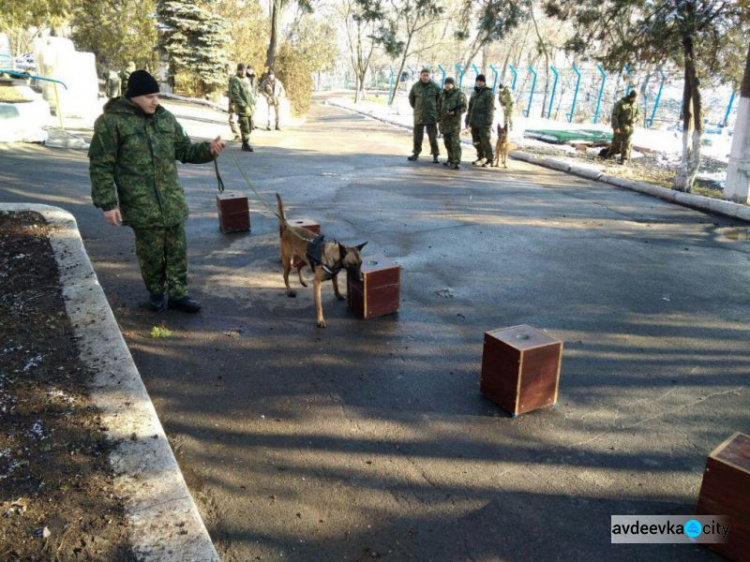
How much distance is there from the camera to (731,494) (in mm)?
2557

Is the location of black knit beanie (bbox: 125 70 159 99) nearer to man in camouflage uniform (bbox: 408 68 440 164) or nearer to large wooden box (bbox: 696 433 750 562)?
large wooden box (bbox: 696 433 750 562)

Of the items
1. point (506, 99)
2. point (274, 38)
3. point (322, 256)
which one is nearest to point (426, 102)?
point (506, 99)

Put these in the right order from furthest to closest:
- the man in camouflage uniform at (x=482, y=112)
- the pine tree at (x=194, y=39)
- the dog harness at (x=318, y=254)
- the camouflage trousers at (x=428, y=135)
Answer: the pine tree at (x=194, y=39) → the camouflage trousers at (x=428, y=135) → the man in camouflage uniform at (x=482, y=112) → the dog harness at (x=318, y=254)

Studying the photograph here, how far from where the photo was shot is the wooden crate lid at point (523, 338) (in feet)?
11.9

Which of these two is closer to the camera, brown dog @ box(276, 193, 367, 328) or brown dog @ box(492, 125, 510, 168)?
brown dog @ box(276, 193, 367, 328)

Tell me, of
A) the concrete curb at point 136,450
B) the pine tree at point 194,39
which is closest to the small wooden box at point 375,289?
the concrete curb at point 136,450

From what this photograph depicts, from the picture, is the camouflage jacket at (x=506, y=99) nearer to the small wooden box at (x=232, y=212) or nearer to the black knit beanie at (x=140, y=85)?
the small wooden box at (x=232, y=212)

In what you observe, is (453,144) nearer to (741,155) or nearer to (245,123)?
(245,123)

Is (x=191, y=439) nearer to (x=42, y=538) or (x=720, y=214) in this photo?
(x=42, y=538)

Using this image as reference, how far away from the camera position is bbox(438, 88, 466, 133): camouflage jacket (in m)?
13.0

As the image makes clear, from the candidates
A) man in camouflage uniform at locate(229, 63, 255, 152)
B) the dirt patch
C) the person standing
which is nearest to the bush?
the person standing

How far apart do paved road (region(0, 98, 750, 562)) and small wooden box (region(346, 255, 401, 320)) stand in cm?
17

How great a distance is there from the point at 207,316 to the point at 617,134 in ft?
46.8

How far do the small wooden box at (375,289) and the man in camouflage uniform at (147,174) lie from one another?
1.61 m
